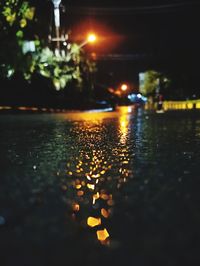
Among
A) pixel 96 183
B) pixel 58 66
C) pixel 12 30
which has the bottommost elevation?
pixel 96 183

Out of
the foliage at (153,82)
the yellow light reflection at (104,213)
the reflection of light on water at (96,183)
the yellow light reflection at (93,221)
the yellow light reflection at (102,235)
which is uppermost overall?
the foliage at (153,82)

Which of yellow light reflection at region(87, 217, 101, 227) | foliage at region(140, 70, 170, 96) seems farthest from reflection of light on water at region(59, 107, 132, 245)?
foliage at region(140, 70, 170, 96)

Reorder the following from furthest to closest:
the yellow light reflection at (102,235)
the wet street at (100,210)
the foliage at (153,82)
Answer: the foliage at (153,82) → the yellow light reflection at (102,235) → the wet street at (100,210)

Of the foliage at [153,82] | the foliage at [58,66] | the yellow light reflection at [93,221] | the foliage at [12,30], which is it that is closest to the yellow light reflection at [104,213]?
the yellow light reflection at [93,221]

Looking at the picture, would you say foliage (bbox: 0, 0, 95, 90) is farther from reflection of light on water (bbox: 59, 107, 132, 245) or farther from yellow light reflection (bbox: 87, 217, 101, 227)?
yellow light reflection (bbox: 87, 217, 101, 227)

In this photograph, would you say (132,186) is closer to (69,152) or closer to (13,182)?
(13,182)

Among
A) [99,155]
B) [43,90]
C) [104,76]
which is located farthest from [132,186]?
[104,76]

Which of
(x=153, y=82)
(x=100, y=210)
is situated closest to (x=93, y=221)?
(x=100, y=210)

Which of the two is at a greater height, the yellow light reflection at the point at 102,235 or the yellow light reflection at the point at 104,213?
the yellow light reflection at the point at 102,235

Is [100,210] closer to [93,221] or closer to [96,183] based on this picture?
[93,221]

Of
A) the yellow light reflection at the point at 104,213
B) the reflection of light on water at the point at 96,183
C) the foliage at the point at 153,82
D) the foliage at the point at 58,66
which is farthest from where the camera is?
the foliage at the point at 153,82

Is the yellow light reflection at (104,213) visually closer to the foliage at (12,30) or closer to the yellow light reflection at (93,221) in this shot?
the yellow light reflection at (93,221)

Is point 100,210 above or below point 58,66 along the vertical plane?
below

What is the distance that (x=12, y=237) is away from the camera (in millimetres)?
3102
